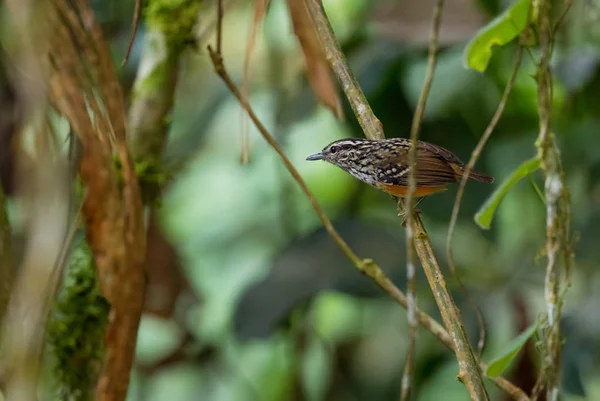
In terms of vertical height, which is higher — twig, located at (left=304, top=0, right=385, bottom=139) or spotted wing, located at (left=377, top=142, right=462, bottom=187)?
twig, located at (left=304, top=0, right=385, bottom=139)

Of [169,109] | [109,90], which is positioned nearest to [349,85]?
[109,90]

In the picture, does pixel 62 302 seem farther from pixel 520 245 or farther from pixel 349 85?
pixel 520 245

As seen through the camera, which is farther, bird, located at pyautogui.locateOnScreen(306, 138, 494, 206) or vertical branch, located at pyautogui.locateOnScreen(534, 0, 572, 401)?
bird, located at pyautogui.locateOnScreen(306, 138, 494, 206)

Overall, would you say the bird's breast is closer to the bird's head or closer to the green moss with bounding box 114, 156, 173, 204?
the bird's head

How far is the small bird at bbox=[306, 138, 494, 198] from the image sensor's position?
8.34 ft

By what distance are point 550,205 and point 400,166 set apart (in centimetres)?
93

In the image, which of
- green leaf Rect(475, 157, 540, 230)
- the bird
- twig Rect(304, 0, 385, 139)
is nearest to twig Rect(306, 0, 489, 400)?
twig Rect(304, 0, 385, 139)

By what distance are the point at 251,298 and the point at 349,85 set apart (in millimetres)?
1660

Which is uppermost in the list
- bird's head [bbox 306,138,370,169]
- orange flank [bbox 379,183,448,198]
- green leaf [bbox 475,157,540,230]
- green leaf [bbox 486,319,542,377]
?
bird's head [bbox 306,138,370,169]

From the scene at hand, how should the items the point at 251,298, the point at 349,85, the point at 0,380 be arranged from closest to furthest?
the point at 0,380
the point at 349,85
the point at 251,298

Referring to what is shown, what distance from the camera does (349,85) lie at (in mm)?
1939

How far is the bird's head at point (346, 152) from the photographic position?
2676 mm

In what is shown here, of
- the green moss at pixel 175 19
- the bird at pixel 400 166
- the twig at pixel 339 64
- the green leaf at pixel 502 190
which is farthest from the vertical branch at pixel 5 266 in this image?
the green moss at pixel 175 19

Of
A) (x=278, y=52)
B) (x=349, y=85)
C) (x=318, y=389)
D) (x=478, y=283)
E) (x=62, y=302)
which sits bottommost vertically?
(x=318, y=389)
